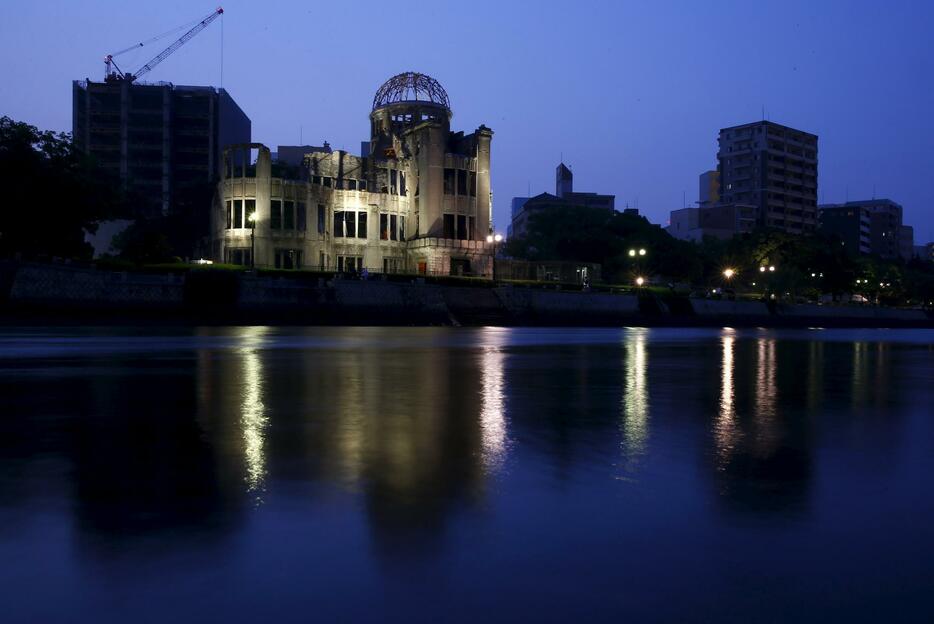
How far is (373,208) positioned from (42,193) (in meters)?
33.0

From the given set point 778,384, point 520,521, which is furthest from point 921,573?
point 778,384

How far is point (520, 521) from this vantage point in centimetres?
436

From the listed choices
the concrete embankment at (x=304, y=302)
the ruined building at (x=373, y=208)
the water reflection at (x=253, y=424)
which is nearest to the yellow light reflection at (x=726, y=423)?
the water reflection at (x=253, y=424)

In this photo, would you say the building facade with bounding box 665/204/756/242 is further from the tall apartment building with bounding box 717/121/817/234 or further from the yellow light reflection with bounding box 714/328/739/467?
the yellow light reflection with bounding box 714/328/739/467

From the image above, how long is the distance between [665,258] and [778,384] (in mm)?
86276

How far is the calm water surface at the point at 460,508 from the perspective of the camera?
3.23 metres

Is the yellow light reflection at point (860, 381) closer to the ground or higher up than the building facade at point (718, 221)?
closer to the ground

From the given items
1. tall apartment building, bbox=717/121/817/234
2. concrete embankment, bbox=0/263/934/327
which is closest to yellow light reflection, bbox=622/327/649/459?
concrete embankment, bbox=0/263/934/327

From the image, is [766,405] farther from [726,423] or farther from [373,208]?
[373,208]

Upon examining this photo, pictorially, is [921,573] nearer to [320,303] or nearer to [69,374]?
[69,374]

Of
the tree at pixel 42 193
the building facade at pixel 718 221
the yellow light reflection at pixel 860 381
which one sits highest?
the building facade at pixel 718 221

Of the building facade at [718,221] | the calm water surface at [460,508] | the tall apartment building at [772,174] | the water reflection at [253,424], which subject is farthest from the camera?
the tall apartment building at [772,174]

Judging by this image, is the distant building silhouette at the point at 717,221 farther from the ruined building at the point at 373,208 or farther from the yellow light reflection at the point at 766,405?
the yellow light reflection at the point at 766,405

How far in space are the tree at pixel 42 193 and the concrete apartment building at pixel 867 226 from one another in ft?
494
